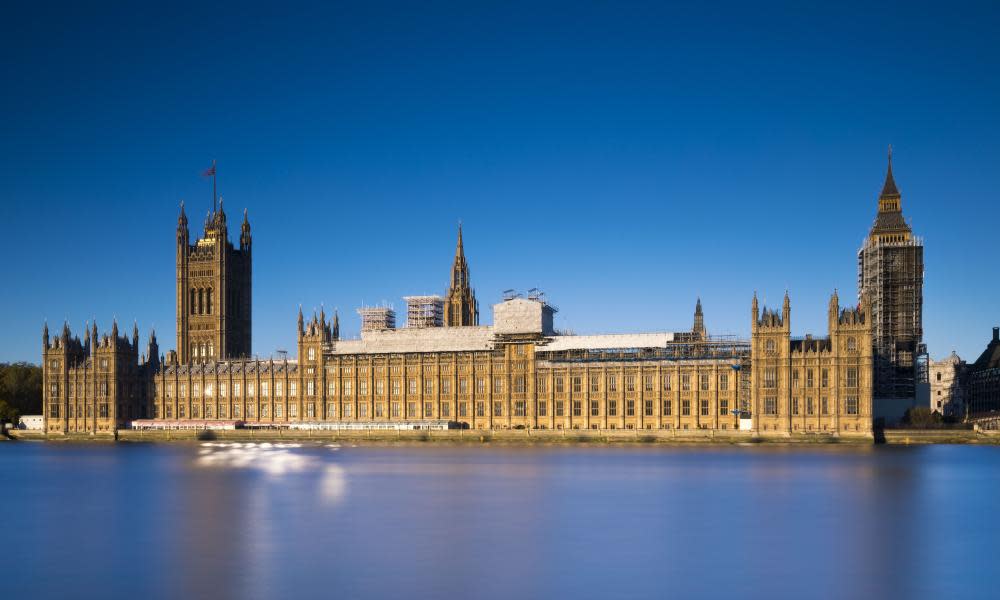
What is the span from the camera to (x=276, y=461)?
312 ft

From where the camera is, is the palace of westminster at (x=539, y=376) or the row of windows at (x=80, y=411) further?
the row of windows at (x=80, y=411)

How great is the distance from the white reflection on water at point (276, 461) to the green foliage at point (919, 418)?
6657 centimetres

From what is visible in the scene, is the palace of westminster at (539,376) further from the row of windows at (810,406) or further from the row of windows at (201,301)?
the row of windows at (201,301)

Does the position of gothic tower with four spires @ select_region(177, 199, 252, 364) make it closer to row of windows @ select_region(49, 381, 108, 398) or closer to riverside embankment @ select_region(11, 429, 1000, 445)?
row of windows @ select_region(49, 381, 108, 398)

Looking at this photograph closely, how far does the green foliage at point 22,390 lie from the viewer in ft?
508

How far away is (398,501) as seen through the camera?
60500 millimetres

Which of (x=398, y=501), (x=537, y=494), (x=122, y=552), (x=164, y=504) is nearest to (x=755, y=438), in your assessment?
(x=537, y=494)

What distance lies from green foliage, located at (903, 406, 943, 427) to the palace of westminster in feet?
12.4

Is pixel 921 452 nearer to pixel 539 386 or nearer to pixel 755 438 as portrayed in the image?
pixel 755 438

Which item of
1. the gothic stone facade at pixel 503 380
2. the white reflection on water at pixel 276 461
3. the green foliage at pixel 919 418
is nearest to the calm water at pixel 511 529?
the white reflection on water at pixel 276 461

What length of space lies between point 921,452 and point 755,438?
17.6 meters

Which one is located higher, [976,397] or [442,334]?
[442,334]

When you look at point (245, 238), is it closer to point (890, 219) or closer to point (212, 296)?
point (212, 296)

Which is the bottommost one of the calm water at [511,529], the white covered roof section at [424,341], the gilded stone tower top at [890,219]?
the calm water at [511,529]
